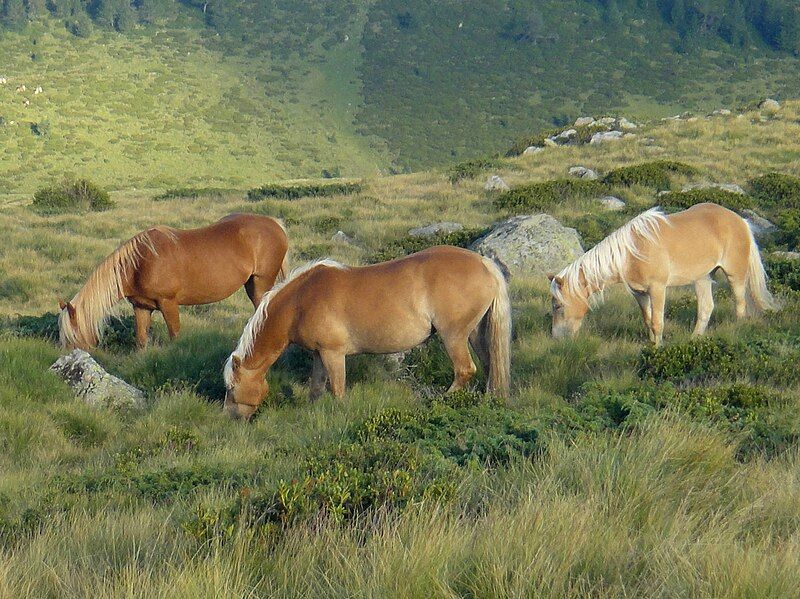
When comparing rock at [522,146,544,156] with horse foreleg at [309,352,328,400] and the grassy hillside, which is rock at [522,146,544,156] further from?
horse foreleg at [309,352,328,400]

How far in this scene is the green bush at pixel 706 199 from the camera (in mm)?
15281

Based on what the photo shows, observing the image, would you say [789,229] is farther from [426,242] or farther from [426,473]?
[426,473]

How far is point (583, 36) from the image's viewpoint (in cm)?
9544

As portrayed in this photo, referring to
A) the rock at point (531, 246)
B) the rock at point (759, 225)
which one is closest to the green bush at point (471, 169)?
the rock at point (759, 225)

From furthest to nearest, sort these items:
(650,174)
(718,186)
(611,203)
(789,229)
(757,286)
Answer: (650,174)
(718,186)
(611,203)
(789,229)
(757,286)

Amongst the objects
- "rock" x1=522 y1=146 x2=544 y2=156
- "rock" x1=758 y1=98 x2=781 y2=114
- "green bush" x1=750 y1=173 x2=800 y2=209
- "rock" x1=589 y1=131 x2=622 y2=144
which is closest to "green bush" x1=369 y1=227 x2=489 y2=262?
"green bush" x1=750 y1=173 x2=800 y2=209

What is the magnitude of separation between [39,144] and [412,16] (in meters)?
60.1

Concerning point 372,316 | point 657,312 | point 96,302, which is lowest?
point 96,302

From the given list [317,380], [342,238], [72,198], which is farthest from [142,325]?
[72,198]

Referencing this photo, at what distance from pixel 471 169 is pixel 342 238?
8.36m

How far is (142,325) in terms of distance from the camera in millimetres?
8898

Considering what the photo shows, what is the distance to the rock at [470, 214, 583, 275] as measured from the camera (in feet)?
40.1

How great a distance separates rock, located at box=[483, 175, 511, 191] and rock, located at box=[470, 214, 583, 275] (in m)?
6.47

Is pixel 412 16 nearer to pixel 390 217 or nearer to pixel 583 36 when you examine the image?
pixel 583 36
